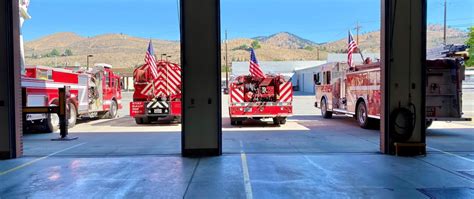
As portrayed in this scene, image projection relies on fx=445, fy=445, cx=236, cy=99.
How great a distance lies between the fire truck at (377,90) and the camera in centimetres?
1323

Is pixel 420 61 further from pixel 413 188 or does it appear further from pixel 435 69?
pixel 435 69

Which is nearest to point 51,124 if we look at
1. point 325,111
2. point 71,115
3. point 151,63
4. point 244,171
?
point 71,115

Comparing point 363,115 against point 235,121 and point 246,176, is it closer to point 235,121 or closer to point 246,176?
point 235,121

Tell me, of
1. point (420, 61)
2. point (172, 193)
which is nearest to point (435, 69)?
point (420, 61)

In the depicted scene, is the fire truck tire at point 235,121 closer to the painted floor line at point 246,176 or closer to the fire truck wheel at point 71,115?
the fire truck wheel at point 71,115

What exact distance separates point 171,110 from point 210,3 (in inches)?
325

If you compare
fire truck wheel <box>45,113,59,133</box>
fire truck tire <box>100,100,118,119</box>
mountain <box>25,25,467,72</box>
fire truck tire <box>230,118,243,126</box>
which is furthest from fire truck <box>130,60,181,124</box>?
mountain <box>25,25,467,72</box>

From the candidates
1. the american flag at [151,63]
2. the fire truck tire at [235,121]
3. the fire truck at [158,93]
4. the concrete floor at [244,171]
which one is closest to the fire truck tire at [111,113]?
the fire truck at [158,93]

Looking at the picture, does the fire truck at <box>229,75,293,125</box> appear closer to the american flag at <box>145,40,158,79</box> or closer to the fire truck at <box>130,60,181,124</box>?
the fire truck at <box>130,60,181,124</box>

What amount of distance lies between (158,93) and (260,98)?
3.87 metres

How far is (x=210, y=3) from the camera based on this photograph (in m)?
8.73

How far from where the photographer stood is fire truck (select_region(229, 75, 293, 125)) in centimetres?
1555

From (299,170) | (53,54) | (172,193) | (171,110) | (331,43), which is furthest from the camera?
(331,43)

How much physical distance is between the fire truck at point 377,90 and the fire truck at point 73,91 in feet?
33.2
